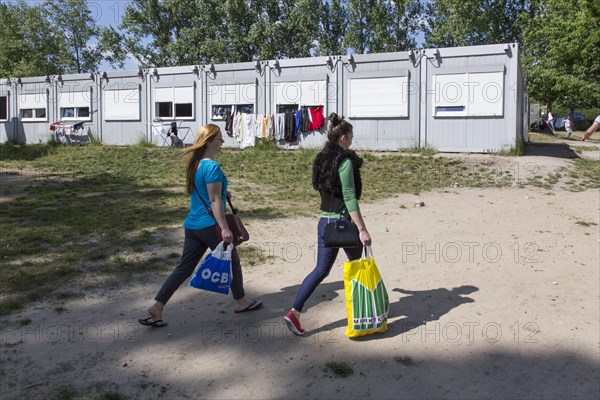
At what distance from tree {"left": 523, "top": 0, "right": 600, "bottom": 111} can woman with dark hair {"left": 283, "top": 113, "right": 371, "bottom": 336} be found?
78.2 ft

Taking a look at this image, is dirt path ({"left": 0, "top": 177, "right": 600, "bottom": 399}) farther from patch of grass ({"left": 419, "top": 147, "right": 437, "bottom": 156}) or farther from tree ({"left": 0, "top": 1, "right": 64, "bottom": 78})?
tree ({"left": 0, "top": 1, "right": 64, "bottom": 78})

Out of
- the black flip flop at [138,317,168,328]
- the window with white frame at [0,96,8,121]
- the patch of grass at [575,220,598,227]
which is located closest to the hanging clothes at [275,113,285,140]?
the patch of grass at [575,220,598,227]

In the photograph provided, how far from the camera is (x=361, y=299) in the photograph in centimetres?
437

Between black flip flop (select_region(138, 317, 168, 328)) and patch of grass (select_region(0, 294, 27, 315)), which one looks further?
patch of grass (select_region(0, 294, 27, 315))

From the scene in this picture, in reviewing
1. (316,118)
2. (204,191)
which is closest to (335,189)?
(204,191)

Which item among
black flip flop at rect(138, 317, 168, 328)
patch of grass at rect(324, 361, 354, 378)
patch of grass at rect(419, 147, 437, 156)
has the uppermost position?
patch of grass at rect(419, 147, 437, 156)

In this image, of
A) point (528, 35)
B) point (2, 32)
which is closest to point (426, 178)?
point (528, 35)

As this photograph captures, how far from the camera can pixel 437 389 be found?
3.65 metres

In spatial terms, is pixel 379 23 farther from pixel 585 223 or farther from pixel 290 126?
pixel 585 223

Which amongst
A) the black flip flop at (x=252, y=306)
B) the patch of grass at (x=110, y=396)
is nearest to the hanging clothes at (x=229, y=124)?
the black flip flop at (x=252, y=306)

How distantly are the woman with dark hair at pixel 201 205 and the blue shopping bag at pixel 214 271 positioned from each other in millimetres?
101

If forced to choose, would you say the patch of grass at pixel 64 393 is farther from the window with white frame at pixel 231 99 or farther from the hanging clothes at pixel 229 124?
the window with white frame at pixel 231 99

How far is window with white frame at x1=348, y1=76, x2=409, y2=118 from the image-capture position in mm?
19062

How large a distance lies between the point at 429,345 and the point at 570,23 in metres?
31.5
